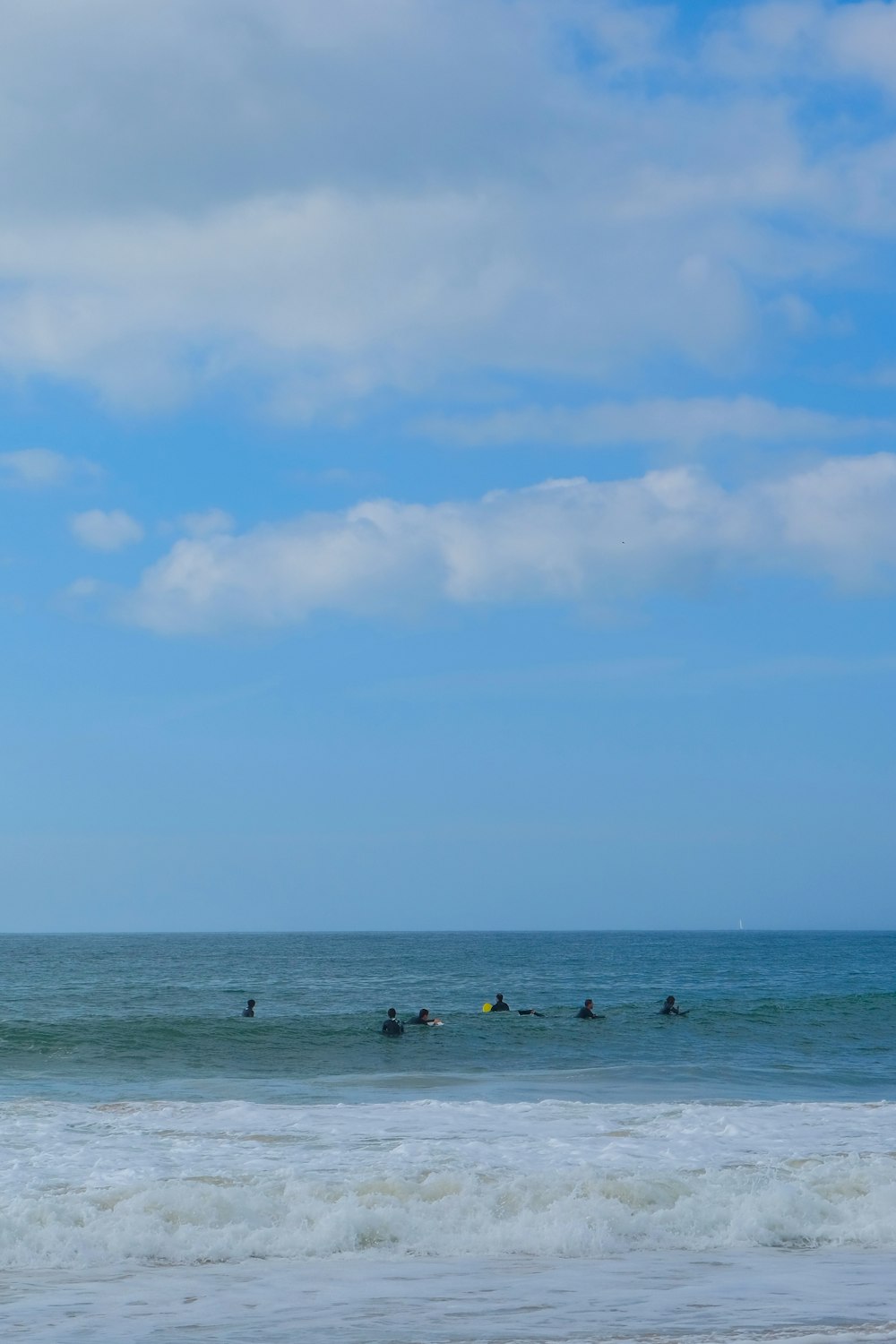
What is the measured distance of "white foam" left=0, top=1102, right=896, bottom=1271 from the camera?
11820mm

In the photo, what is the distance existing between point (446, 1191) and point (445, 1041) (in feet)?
60.8

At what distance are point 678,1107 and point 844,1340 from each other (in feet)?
36.8

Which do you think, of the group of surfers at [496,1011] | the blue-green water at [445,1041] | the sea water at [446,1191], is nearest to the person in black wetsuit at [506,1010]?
the group of surfers at [496,1011]

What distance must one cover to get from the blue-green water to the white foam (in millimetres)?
4085

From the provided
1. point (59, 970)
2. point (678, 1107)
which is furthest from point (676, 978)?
point (678, 1107)

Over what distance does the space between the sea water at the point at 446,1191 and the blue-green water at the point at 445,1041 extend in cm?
19

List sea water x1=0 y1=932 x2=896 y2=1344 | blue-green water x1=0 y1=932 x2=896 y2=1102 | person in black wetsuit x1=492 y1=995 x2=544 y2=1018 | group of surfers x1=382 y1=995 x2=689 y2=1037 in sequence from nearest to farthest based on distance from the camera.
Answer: sea water x1=0 y1=932 x2=896 y2=1344
blue-green water x1=0 y1=932 x2=896 y2=1102
group of surfers x1=382 y1=995 x2=689 y2=1037
person in black wetsuit x1=492 y1=995 x2=544 y2=1018

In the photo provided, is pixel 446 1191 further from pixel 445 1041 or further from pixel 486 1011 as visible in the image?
pixel 486 1011

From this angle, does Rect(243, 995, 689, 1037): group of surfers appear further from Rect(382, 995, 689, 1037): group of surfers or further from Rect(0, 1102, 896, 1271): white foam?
Rect(0, 1102, 896, 1271): white foam

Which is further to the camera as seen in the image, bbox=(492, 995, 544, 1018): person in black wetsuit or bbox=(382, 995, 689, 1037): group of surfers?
bbox=(492, 995, 544, 1018): person in black wetsuit

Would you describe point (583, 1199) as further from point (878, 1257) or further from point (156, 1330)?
point (156, 1330)

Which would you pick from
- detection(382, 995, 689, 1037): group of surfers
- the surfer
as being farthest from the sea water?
the surfer

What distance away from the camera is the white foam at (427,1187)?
1182 centimetres

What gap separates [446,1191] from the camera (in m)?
13.2
